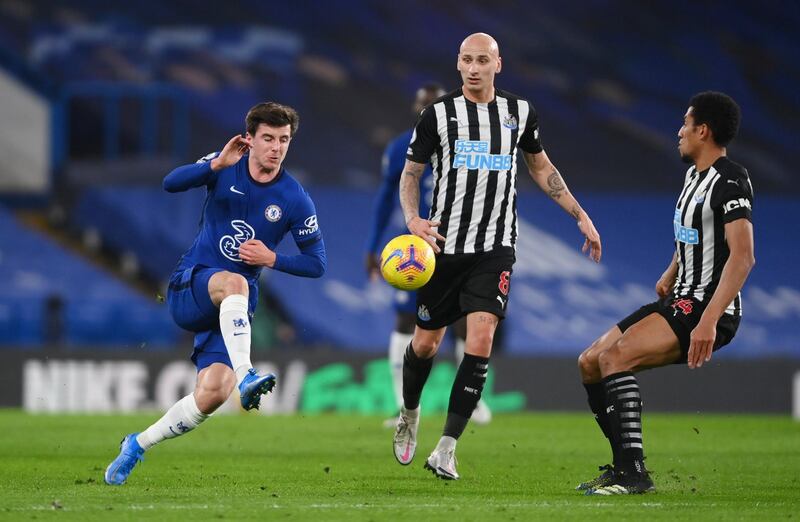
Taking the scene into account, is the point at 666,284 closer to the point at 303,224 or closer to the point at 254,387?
the point at 303,224

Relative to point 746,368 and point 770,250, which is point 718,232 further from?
point 770,250

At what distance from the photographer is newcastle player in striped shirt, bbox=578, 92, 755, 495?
253 inches

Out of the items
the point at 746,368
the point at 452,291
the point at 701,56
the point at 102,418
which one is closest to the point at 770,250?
the point at 701,56

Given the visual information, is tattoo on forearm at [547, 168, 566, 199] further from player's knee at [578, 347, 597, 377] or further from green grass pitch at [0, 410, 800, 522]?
green grass pitch at [0, 410, 800, 522]

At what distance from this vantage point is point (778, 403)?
15023mm

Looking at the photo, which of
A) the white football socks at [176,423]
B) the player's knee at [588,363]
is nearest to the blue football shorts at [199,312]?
the white football socks at [176,423]

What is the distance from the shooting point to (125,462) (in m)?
6.78

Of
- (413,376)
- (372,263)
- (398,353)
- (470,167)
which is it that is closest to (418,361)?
(413,376)

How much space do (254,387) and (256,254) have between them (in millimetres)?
802

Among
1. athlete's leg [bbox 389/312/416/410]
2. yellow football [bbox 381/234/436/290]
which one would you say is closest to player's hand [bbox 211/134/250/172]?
yellow football [bbox 381/234/436/290]

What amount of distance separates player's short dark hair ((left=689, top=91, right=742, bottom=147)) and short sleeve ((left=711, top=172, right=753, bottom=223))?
0.76 ft

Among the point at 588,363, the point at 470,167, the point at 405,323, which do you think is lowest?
the point at 588,363

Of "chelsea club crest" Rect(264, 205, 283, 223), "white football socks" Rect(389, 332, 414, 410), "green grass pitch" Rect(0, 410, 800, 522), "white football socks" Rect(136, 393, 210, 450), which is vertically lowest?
"green grass pitch" Rect(0, 410, 800, 522)

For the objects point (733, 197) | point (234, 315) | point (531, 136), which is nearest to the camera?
point (733, 197)
